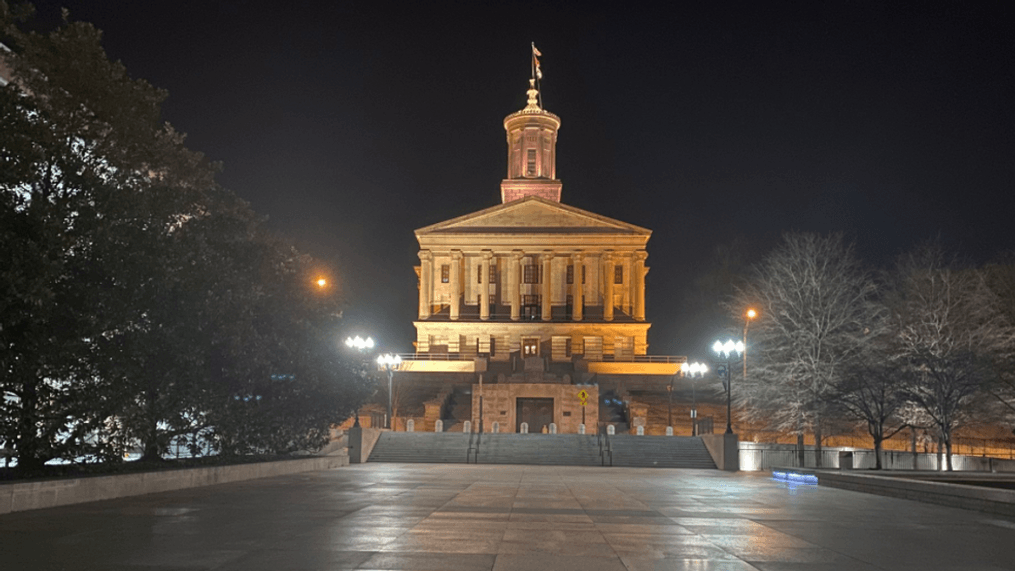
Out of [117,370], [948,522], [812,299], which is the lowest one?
[948,522]

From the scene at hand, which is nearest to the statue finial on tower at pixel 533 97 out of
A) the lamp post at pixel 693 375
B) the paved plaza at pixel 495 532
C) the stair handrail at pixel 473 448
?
the lamp post at pixel 693 375

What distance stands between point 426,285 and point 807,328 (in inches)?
1921

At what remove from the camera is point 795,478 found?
29.4m

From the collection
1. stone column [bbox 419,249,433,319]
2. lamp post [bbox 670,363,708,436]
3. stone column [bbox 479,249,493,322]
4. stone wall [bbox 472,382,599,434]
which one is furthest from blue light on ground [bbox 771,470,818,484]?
stone column [bbox 419,249,433,319]

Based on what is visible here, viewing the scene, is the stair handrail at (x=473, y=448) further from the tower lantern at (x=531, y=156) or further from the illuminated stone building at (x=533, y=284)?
the tower lantern at (x=531, y=156)

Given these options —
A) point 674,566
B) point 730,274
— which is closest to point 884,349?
point 674,566

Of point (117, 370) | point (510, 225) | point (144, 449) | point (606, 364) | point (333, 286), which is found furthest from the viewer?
point (510, 225)

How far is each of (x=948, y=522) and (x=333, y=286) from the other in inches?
1999

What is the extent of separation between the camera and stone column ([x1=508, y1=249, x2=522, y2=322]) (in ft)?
283

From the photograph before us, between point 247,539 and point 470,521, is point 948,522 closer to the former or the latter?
point 470,521

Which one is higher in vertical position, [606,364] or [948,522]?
[606,364]

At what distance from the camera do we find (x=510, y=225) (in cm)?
8700

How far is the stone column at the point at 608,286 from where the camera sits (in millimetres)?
85375

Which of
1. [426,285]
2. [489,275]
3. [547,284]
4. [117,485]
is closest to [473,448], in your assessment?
[117,485]
